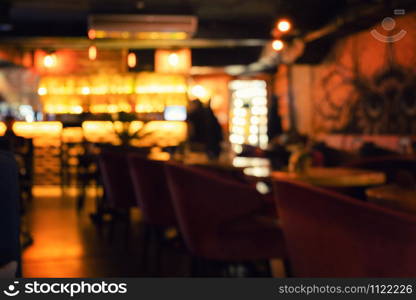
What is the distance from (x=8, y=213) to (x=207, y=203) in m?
1.39

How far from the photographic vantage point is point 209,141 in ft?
18.7

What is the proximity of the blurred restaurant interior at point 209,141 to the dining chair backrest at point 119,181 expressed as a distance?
0.02 m

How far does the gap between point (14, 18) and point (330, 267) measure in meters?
8.74

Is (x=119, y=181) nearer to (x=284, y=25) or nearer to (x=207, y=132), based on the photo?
(x=207, y=132)

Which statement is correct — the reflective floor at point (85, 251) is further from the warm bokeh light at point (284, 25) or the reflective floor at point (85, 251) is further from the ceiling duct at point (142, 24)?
the warm bokeh light at point (284, 25)

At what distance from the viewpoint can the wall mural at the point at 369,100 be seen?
716 centimetres

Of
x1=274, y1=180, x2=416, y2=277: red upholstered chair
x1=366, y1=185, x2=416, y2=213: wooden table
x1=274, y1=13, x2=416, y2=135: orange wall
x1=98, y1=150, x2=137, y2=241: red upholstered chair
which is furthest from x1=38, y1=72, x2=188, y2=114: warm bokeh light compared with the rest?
x1=274, y1=180, x2=416, y2=277: red upholstered chair

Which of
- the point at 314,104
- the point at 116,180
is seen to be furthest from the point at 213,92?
the point at 116,180

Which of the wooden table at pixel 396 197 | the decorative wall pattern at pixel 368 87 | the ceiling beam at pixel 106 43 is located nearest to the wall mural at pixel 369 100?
the decorative wall pattern at pixel 368 87

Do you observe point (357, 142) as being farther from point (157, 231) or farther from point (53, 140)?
point (53, 140)

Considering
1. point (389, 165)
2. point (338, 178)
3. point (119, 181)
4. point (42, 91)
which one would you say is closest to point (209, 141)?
point (119, 181)

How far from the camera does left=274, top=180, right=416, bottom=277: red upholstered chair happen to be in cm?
154

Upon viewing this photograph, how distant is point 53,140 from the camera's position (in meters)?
11.0

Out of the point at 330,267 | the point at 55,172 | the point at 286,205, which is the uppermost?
the point at 286,205
